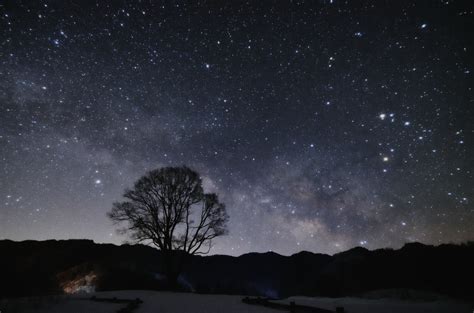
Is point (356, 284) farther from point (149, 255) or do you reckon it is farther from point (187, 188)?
point (149, 255)

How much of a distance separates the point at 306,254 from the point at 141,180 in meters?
39.4

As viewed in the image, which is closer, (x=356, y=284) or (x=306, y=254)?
(x=356, y=284)

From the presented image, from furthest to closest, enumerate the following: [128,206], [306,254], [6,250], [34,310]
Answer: [306,254]
[6,250]
[128,206]
[34,310]

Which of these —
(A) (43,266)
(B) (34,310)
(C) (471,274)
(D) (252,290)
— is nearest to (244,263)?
(D) (252,290)

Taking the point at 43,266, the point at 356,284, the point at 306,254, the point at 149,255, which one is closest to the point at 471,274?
the point at 356,284

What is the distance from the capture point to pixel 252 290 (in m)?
38.8

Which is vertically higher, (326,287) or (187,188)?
(187,188)

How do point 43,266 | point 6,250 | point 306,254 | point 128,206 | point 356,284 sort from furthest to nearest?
point 306,254 < point 6,250 < point 43,266 < point 356,284 < point 128,206

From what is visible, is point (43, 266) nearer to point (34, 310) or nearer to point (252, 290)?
point (252, 290)

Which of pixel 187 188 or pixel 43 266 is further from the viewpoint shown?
pixel 43 266

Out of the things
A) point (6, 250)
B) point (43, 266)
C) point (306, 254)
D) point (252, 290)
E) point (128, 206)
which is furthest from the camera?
point (306, 254)

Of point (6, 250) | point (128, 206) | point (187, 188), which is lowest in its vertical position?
point (6, 250)

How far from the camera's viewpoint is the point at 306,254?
4697cm

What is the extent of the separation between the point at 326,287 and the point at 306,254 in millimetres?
21411
